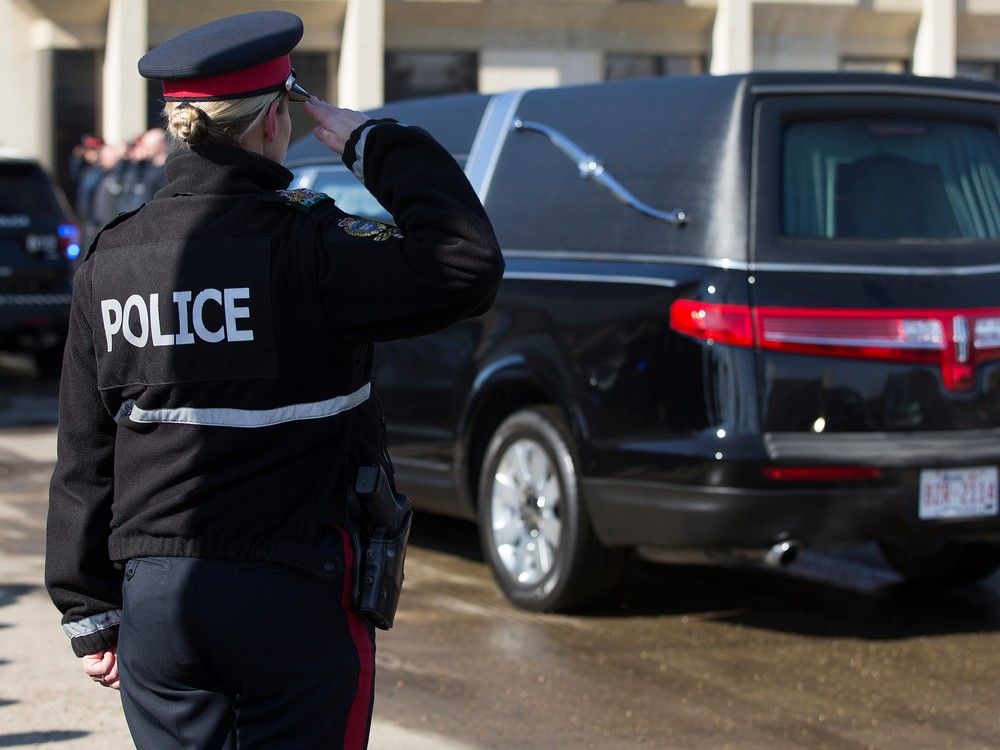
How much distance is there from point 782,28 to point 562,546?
19.9 metres

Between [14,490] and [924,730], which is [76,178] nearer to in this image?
[14,490]

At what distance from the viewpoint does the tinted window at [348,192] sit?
23.1ft

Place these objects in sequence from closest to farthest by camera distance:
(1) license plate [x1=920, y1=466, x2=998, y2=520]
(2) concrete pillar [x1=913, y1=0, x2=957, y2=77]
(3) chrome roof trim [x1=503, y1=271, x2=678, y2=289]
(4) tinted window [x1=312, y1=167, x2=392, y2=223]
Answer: (1) license plate [x1=920, y1=466, x2=998, y2=520] < (3) chrome roof trim [x1=503, y1=271, x2=678, y2=289] < (4) tinted window [x1=312, y1=167, x2=392, y2=223] < (2) concrete pillar [x1=913, y1=0, x2=957, y2=77]

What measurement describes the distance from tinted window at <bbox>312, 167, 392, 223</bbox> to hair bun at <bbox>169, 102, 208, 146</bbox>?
4417 mm

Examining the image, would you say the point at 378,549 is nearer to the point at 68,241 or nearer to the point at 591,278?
the point at 591,278

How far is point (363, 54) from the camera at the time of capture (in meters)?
23.0

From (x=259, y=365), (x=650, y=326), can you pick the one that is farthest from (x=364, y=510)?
(x=650, y=326)

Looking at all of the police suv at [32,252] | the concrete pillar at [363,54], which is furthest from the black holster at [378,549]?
the concrete pillar at [363,54]

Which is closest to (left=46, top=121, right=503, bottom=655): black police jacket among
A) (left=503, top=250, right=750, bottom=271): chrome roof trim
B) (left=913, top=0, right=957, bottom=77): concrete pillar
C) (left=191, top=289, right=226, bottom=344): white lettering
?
(left=191, top=289, right=226, bottom=344): white lettering

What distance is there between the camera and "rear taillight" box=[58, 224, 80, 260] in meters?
12.6

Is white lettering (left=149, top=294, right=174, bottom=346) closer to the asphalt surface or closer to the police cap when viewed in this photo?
the police cap

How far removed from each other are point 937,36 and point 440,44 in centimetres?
733

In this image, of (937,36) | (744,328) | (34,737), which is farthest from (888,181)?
(937,36)

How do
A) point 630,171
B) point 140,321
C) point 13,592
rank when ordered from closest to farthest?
point 140,321
point 630,171
point 13,592
